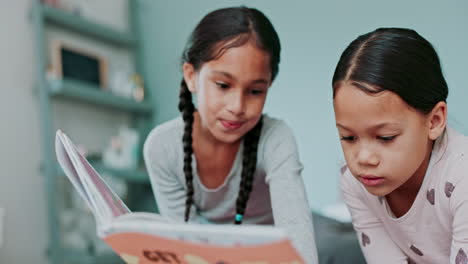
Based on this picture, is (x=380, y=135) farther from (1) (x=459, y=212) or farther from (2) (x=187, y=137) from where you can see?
(2) (x=187, y=137)

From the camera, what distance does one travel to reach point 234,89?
0.85 meters

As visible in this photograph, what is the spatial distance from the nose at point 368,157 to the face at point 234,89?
0.27 m

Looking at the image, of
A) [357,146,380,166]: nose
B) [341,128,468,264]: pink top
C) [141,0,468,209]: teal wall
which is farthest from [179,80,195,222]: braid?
[141,0,468,209]: teal wall

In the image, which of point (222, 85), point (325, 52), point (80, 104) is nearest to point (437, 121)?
point (222, 85)

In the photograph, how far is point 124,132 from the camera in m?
2.36

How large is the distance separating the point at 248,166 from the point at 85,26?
1.67m

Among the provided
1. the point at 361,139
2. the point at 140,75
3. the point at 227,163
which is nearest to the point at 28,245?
the point at 140,75

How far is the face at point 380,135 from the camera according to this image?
643mm

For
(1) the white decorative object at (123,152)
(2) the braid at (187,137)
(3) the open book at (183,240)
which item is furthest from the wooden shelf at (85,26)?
(3) the open book at (183,240)

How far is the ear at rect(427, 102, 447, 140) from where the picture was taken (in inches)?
27.0

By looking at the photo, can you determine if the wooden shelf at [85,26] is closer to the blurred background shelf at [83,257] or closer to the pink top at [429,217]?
the blurred background shelf at [83,257]

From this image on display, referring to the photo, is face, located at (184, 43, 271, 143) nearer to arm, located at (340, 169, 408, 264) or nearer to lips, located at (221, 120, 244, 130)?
lips, located at (221, 120, 244, 130)

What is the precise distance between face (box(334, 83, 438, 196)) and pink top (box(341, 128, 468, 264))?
0.18ft

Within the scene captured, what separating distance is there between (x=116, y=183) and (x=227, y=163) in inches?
57.5
